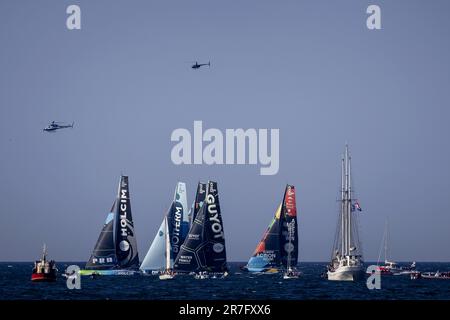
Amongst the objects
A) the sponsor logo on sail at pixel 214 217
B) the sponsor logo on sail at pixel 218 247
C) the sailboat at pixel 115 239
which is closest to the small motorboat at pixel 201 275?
the sponsor logo on sail at pixel 218 247

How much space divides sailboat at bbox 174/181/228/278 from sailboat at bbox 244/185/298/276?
24.5m

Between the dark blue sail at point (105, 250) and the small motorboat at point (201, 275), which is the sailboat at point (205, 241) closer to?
the small motorboat at point (201, 275)

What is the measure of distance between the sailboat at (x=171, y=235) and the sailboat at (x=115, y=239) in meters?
6.54

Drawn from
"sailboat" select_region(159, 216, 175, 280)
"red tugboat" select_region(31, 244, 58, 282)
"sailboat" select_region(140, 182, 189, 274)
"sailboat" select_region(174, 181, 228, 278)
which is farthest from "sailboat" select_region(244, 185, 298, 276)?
"red tugboat" select_region(31, 244, 58, 282)

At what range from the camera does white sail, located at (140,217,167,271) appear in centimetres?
11956

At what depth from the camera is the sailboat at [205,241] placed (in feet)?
348

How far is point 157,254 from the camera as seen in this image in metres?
120

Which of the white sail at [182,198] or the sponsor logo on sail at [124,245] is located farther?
the white sail at [182,198]

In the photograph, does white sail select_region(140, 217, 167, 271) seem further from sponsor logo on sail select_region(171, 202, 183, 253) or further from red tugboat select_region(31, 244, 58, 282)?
red tugboat select_region(31, 244, 58, 282)

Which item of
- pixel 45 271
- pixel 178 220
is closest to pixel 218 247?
pixel 178 220
